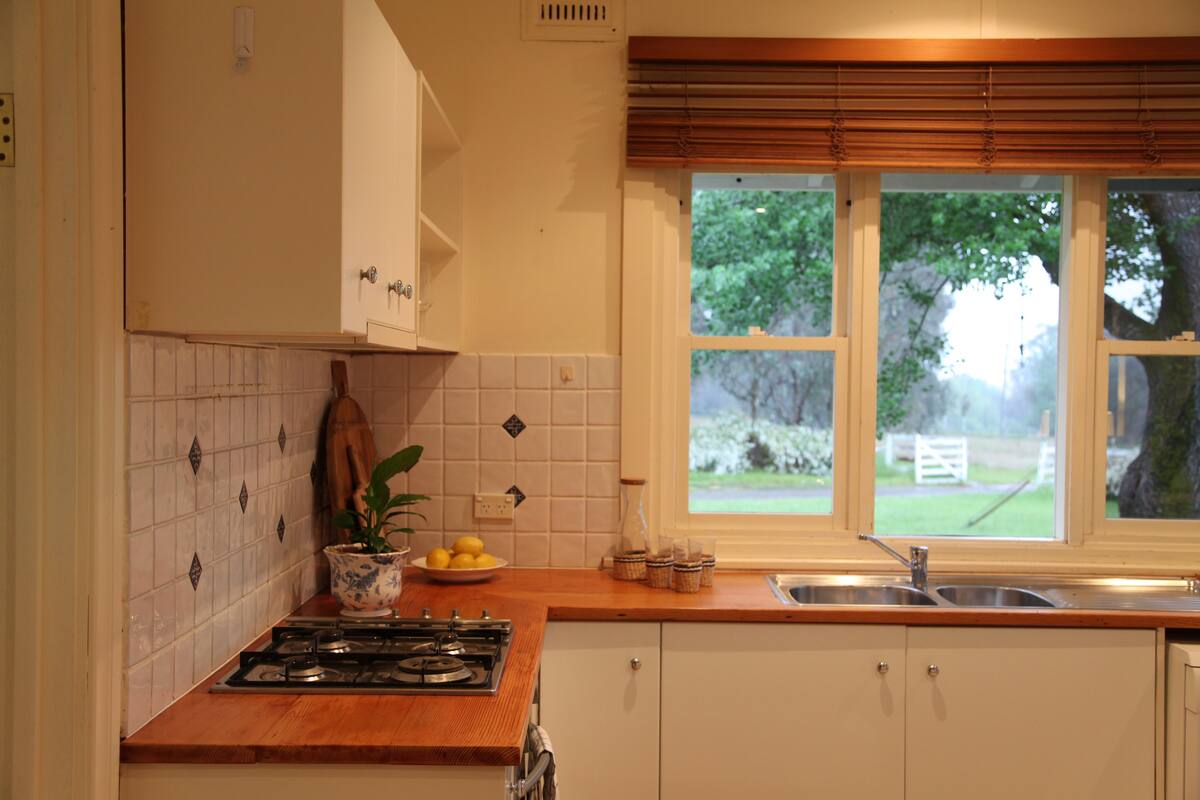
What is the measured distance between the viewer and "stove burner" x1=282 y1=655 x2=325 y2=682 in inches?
71.2

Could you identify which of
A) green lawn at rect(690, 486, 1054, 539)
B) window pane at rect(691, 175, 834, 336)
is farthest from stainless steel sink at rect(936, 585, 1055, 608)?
window pane at rect(691, 175, 834, 336)

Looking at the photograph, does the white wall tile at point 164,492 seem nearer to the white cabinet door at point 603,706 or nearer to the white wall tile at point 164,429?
the white wall tile at point 164,429

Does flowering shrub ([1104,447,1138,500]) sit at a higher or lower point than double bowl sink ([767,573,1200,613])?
higher

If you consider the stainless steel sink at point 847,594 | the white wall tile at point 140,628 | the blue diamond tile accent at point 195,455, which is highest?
the blue diamond tile accent at point 195,455

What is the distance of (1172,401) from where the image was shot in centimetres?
308

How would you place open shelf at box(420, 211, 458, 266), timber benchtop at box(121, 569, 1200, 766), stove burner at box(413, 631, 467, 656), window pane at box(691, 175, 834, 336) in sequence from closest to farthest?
timber benchtop at box(121, 569, 1200, 766), stove burner at box(413, 631, 467, 656), open shelf at box(420, 211, 458, 266), window pane at box(691, 175, 834, 336)

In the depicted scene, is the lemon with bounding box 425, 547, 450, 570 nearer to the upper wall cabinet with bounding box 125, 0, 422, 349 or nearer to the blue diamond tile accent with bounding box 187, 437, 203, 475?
the blue diamond tile accent with bounding box 187, 437, 203, 475

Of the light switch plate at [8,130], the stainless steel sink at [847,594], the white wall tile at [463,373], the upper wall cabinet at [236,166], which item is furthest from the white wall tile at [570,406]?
the light switch plate at [8,130]

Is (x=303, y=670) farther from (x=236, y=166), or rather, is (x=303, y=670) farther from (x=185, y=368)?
(x=236, y=166)

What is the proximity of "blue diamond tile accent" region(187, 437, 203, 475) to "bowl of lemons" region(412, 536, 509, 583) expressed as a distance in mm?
987

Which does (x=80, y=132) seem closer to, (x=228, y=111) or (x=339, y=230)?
(x=228, y=111)

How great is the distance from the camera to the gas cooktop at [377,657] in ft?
5.86

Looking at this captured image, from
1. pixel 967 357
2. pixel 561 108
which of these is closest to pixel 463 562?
pixel 561 108

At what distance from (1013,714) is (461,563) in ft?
4.94
